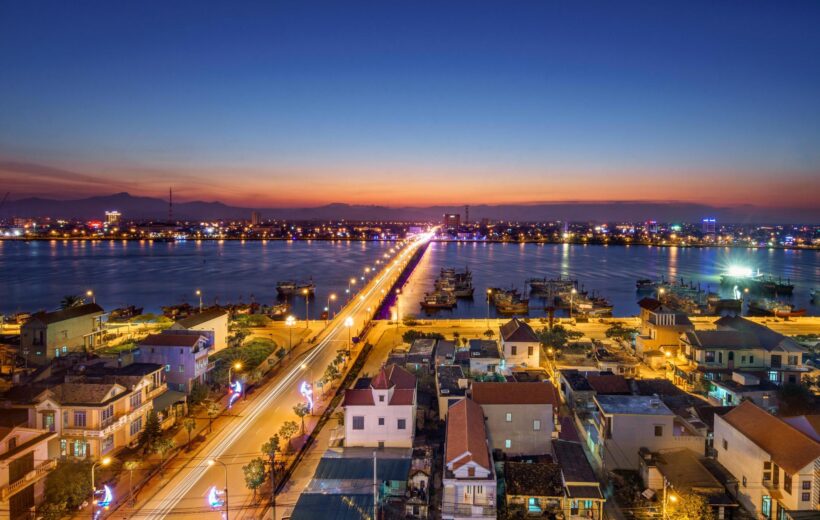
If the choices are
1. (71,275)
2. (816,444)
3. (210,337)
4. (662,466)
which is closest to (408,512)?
(662,466)

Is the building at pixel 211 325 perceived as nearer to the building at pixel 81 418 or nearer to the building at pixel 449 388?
the building at pixel 81 418

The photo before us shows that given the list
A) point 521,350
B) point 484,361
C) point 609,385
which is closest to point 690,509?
point 609,385

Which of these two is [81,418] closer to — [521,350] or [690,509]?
[690,509]

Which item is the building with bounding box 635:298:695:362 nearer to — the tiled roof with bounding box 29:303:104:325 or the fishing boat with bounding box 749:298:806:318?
the fishing boat with bounding box 749:298:806:318

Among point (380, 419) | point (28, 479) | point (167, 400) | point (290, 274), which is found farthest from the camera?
point (290, 274)

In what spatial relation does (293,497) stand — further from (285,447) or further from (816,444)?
(816,444)

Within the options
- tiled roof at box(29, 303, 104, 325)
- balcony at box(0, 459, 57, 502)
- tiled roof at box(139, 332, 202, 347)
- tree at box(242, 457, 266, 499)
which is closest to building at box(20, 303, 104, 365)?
tiled roof at box(29, 303, 104, 325)
